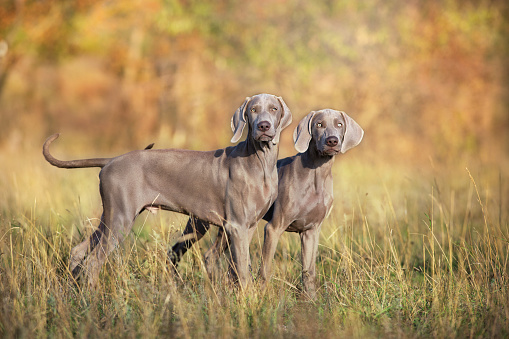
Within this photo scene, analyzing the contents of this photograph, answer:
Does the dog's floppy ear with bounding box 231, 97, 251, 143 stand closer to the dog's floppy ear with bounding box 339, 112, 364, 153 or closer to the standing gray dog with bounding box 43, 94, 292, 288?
the standing gray dog with bounding box 43, 94, 292, 288

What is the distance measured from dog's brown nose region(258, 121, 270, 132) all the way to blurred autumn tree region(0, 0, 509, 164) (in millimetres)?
8725

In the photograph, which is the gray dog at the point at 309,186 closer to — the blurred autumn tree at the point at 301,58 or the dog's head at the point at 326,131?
the dog's head at the point at 326,131

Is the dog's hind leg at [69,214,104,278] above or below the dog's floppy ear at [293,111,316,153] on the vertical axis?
below

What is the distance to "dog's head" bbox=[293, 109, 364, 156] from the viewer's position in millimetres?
4090

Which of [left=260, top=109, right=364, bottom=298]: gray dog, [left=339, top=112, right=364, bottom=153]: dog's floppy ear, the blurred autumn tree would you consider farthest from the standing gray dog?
the blurred autumn tree

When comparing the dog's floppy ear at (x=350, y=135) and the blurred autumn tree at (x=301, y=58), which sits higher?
the blurred autumn tree at (x=301, y=58)

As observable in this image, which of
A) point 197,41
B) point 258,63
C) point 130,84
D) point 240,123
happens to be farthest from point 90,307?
point 130,84

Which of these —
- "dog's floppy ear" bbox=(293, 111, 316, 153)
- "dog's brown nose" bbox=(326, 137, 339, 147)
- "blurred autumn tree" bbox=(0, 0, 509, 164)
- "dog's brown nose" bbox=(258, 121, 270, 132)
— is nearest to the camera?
"dog's brown nose" bbox=(258, 121, 270, 132)

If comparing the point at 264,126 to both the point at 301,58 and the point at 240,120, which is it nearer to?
the point at 240,120

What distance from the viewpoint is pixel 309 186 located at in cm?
424

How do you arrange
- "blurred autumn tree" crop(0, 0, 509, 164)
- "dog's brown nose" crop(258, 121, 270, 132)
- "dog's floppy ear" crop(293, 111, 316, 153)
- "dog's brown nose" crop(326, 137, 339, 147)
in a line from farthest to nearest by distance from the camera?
1. "blurred autumn tree" crop(0, 0, 509, 164)
2. "dog's floppy ear" crop(293, 111, 316, 153)
3. "dog's brown nose" crop(326, 137, 339, 147)
4. "dog's brown nose" crop(258, 121, 270, 132)

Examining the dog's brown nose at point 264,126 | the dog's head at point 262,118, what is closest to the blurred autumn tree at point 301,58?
the dog's head at point 262,118

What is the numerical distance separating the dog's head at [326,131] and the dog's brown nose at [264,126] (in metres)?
0.32

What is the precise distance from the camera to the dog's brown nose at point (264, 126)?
3.87 m
